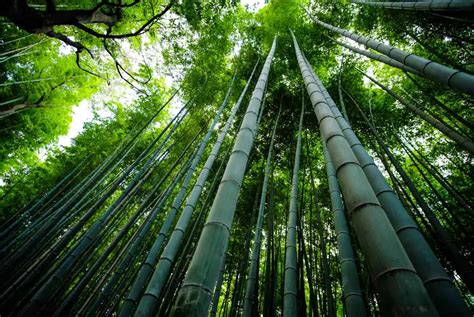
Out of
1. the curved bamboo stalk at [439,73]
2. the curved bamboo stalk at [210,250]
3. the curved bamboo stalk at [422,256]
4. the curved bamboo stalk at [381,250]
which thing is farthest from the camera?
the curved bamboo stalk at [439,73]

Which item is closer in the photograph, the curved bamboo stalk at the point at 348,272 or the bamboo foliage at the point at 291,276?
the curved bamboo stalk at the point at 348,272

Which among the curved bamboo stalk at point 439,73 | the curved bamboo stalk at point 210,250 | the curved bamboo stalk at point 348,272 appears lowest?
the curved bamboo stalk at point 210,250

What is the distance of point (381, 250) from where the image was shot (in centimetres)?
78

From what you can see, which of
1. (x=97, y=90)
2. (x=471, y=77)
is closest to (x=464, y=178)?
(x=471, y=77)

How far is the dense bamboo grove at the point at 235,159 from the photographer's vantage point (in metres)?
1.53

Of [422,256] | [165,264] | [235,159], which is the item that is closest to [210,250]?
[235,159]

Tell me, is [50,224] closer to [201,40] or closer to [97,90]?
[201,40]

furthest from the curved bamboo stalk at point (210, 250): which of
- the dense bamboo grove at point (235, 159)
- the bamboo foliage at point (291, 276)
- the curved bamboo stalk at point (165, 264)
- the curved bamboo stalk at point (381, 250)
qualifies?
the bamboo foliage at point (291, 276)

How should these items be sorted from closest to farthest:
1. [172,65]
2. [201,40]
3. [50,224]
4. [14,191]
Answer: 1. [50,224]
2. [201,40]
3. [172,65]
4. [14,191]

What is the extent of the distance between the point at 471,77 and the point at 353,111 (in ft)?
13.1

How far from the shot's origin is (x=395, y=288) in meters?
0.69

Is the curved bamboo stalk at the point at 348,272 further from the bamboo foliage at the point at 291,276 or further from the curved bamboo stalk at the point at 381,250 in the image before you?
the curved bamboo stalk at the point at 381,250

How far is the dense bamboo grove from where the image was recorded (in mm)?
1534

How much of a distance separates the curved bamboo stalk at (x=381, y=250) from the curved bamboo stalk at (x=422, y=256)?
0.52 metres
